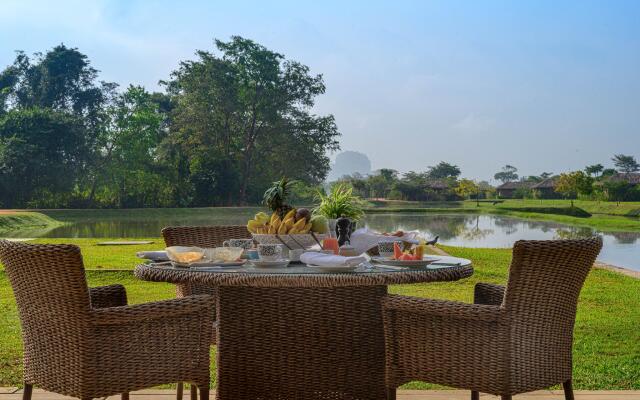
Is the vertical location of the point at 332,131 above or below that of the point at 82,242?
above

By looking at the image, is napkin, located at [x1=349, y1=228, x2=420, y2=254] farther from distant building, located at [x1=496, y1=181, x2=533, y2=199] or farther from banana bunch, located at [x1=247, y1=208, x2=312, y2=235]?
distant building, located at [x1=496, y1=181, x2=533, y2=199]

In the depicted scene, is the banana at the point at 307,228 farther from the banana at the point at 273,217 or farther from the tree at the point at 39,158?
the tree at the point at 39,158

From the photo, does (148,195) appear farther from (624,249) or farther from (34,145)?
(624,249)

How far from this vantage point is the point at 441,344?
82.9 inches

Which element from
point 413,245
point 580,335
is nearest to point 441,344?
point 413,245

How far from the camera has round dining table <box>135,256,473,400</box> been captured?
2.45 metres

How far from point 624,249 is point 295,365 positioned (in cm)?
1449

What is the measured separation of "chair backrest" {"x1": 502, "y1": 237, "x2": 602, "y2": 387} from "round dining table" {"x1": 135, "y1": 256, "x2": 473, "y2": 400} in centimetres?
36

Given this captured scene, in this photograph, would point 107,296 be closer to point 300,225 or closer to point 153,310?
point 153,310

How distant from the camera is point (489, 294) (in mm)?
2537

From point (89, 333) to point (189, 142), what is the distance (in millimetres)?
30091

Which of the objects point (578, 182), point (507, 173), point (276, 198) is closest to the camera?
point (276, 198)

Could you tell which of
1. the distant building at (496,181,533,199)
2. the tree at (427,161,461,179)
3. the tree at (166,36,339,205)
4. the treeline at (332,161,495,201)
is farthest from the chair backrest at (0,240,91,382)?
the tree at (427,161,461,179)

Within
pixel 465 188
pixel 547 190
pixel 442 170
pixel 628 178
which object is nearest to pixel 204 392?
pixel 465 188
